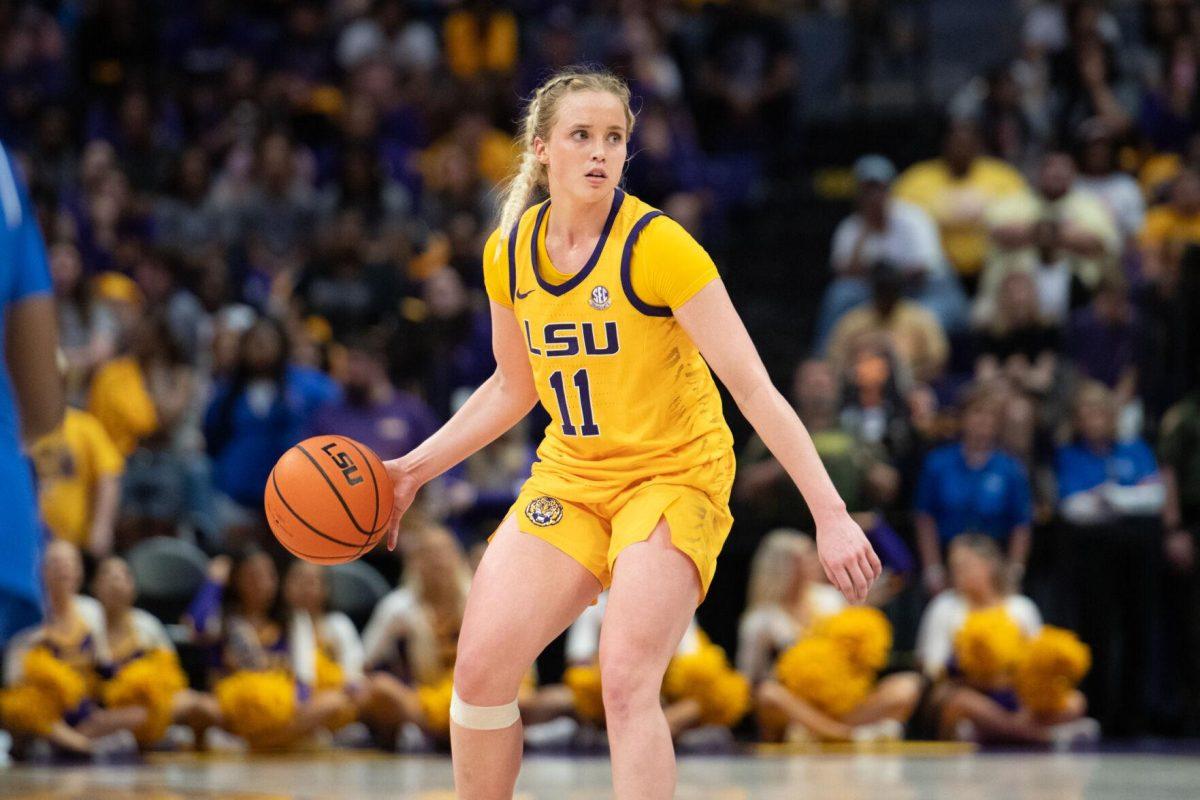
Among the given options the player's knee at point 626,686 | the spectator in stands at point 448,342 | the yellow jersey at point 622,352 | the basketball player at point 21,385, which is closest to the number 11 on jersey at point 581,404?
the yellow jersey at point 622,352

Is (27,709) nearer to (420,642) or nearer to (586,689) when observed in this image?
(420,642)

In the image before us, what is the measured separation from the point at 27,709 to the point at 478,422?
181 inches

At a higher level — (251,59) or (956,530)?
(251,59)

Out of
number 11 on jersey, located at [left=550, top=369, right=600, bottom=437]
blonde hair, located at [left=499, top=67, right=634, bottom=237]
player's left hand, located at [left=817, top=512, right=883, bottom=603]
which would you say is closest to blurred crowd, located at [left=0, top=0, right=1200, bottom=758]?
blonde hair, located at [left=499, top=67, right=634, bottom=237]

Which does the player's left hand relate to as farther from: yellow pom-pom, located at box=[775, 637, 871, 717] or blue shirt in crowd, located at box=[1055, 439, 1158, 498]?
blue shirt in crowd, located at box=[1055, 439, 1158, 498]

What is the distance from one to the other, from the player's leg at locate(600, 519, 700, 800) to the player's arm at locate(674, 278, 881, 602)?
37 centimetres

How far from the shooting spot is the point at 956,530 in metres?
9.55

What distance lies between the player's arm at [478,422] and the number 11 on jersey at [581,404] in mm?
252

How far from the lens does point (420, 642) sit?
29.6 feet

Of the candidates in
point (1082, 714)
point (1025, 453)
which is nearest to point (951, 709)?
point (1082, 714)

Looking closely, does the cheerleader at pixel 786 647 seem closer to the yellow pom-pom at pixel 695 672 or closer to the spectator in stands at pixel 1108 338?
the yellow pom-pom at pixel 695 672

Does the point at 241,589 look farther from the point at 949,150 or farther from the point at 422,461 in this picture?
the point at 949,150

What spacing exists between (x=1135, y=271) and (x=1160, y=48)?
9.28 ft

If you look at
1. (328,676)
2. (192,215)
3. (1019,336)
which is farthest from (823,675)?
(192,215)
